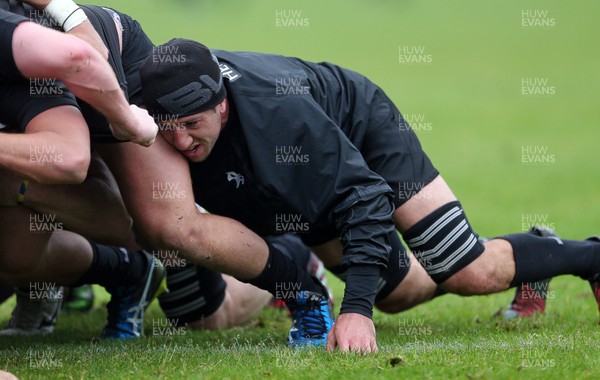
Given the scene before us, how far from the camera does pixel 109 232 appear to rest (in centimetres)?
592

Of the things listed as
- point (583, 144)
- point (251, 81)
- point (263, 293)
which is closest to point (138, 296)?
point (263, 293)

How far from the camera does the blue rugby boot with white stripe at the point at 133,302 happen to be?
20.3 feet

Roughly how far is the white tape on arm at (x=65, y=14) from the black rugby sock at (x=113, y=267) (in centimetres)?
158

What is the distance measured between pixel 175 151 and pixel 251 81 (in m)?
0.53

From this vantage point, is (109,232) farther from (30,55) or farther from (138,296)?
(30,55)

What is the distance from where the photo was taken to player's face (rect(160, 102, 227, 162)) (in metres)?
5.28

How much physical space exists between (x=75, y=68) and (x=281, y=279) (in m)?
1.65

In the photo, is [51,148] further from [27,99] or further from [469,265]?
[469,265]

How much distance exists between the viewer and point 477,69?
2277 cm

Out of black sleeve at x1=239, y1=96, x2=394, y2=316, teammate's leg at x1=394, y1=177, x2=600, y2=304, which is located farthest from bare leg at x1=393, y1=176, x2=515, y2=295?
black sleeve at x1=239, y1=96, x2=394, y2=316

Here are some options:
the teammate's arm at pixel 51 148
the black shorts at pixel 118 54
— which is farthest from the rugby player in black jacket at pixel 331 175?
the teammate's arm at pixel 51 148

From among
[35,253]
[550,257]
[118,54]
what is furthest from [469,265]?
[35,253]

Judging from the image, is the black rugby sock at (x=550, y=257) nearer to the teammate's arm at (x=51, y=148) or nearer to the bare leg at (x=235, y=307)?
the bare leg at (x=235, y=307)

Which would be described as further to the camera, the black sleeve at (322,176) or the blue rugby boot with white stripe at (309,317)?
the blue rugby boot with white stripe at (309,317)
